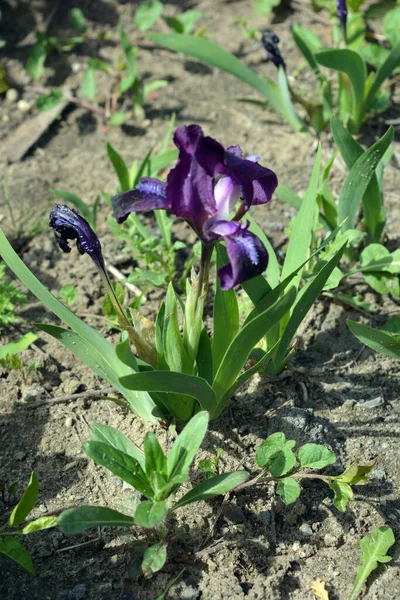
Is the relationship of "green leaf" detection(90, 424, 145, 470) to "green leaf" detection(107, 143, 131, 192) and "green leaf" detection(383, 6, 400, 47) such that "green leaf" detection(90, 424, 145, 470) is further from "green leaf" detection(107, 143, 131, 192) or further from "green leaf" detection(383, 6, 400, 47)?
"green leaf" detection(383, 6, 400, 47)

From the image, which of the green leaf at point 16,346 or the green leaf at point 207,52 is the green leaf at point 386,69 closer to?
the green leaf at point 207,52

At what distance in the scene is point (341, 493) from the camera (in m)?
1.97

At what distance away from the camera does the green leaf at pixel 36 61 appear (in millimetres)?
3959

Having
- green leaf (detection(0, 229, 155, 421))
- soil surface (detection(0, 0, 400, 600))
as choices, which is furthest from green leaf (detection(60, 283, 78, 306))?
green leaf (detection(0, 229, 155, 421))

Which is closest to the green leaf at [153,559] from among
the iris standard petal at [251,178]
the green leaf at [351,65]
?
the iris standard petal at [251,178]

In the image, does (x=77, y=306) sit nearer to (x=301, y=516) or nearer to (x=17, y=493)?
(x=17, y=493)

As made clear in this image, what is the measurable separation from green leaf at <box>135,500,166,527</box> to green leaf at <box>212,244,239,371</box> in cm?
54

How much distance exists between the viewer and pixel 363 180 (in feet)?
8.37

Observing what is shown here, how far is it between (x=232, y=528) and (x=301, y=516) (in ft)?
0.73

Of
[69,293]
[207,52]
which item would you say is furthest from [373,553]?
[207,52]

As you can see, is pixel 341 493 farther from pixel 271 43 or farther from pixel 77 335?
pixel 271 43

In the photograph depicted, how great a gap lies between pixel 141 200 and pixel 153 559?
960 millimetres

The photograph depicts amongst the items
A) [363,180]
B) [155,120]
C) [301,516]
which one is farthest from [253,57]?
[301,516]

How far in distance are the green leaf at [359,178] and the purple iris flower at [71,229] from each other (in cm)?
96
